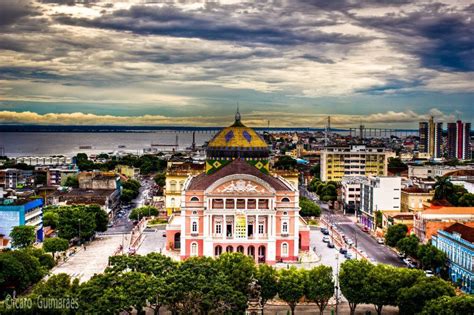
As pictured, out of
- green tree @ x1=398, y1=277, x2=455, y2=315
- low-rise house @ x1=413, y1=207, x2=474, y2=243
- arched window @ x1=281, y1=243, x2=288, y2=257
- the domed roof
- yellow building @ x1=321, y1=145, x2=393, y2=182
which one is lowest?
arched window @ x1=281, y1=243, x2=288, y2=257

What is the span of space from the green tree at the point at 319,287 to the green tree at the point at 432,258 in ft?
56.0

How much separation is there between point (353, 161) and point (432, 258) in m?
76.3

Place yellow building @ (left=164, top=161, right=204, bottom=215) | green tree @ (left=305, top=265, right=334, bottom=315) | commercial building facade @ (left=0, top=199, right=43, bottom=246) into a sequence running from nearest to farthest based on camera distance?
green tree @ (left=305, top=265, right=334, bottom=315)
commercial building facade @ (left=0, top=199, right=43, bottom=246)
yellow building @ (left=164, top=161, right=204, bottom=215)

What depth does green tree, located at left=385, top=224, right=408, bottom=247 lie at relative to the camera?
76.2 metres

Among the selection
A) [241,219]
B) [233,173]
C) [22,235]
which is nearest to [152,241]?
[241,219]

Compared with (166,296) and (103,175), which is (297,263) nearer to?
(166,296)

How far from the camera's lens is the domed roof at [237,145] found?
8938 centimetres

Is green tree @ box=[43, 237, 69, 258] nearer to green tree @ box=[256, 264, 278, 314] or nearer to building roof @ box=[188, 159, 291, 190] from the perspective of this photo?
building roof @ box=[188, 159, 291, 190]

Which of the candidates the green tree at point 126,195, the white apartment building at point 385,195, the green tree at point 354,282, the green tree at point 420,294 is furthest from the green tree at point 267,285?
the green tree at point 126,195

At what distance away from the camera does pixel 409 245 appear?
7006 centimetres

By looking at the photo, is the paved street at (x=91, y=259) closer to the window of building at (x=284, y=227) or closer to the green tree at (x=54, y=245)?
the green tree at (x=54, y=245)

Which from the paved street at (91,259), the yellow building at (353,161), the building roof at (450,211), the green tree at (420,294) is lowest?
the paved street at (91,259)

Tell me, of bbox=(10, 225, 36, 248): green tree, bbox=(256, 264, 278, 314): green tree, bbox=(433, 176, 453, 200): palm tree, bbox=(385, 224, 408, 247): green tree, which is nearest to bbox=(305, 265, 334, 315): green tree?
bbox=(256, 264, 278, 314): green tree

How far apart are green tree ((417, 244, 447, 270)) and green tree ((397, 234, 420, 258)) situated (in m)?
3.86
